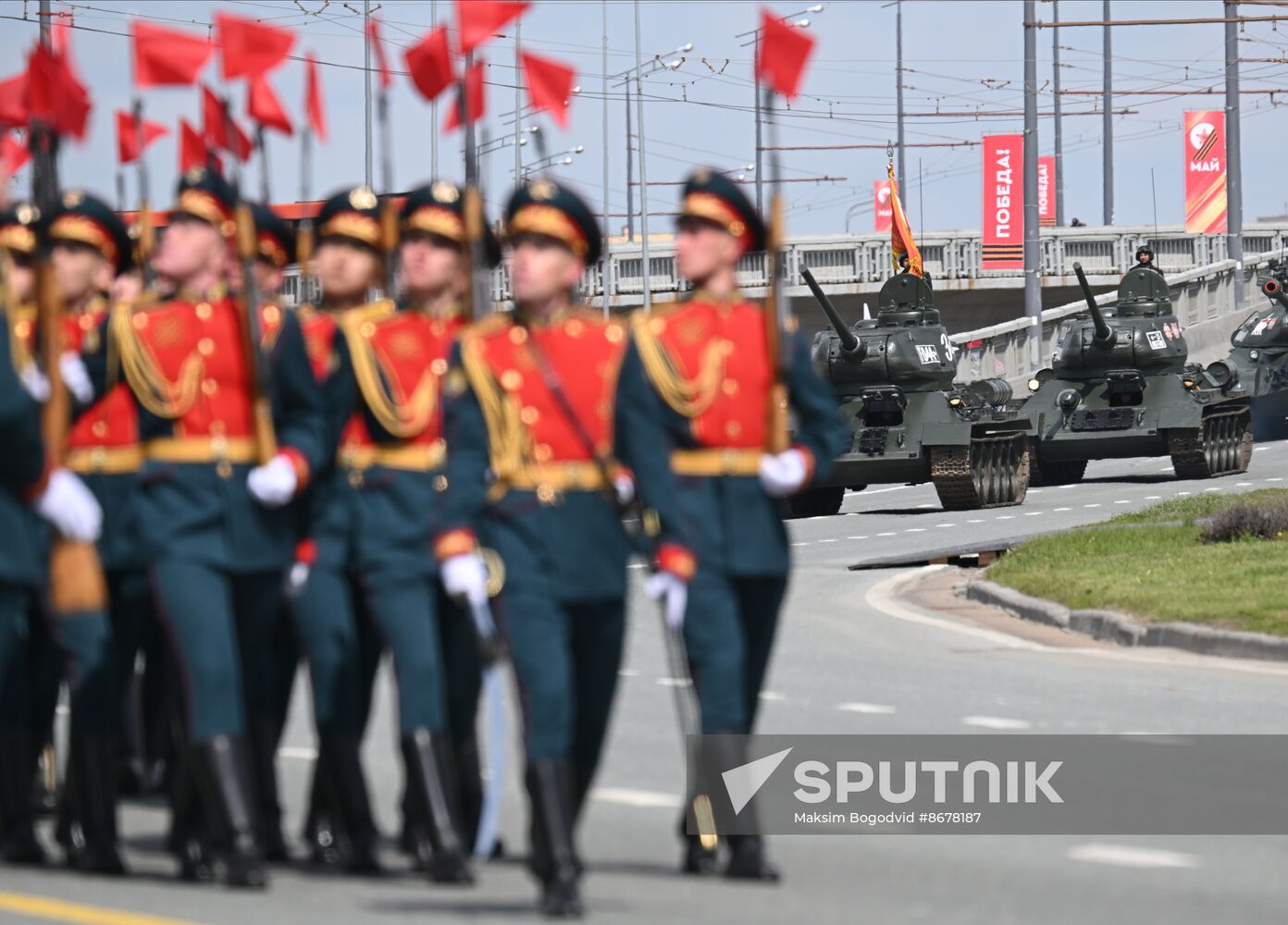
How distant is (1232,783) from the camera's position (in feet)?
34.7

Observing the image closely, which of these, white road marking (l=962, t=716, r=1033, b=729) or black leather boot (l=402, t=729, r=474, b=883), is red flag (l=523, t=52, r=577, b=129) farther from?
white road marking (l=962, t=716, r=1033, b=729)

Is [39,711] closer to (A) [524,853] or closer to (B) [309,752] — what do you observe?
(A) [524,853]

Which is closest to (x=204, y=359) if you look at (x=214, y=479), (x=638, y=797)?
(x=214, y=479)

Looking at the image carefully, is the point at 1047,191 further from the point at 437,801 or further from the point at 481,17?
the point at 437,801

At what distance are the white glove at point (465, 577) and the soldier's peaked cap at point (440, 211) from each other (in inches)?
54.0

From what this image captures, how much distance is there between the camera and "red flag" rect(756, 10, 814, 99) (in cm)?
895

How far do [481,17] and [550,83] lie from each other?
0.37 m

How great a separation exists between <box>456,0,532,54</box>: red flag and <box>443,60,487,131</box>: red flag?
1.06 ft

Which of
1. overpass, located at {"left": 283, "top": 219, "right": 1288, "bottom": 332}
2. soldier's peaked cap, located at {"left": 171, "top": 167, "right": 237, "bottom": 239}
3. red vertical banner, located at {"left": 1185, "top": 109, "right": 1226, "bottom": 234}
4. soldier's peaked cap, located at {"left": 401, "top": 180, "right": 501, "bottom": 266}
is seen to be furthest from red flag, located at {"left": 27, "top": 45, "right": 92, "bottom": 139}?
overpass, located at {"left": 283, "top": 219, "right": 1288, "bottom": 332}

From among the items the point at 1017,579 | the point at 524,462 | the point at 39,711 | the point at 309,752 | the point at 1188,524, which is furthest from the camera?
the point at 1188,524

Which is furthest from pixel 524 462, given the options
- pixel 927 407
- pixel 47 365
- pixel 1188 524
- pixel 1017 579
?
pixel 927 407

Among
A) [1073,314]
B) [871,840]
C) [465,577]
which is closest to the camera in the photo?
[465,577]

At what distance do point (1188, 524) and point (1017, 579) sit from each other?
4.72 metres

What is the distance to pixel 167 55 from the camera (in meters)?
9.57
